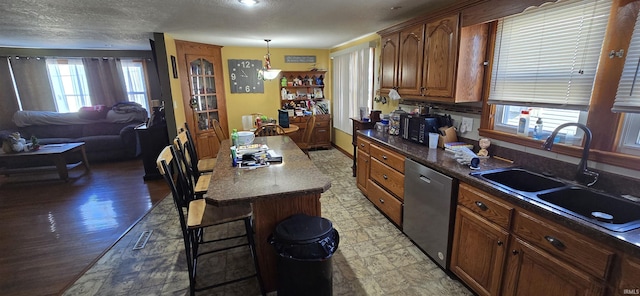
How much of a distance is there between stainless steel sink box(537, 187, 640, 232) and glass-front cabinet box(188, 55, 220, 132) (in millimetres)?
4861

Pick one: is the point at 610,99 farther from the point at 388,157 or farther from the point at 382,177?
the point at 382,177

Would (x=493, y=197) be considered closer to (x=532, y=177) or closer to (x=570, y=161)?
(x=532, y=177)

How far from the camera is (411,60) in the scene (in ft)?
8.93

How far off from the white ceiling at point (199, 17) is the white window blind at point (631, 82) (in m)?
1.36

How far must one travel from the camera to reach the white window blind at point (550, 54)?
61.5 inches

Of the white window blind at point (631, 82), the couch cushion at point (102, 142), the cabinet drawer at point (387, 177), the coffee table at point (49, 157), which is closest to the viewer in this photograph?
the white window blind at point (631, 82)

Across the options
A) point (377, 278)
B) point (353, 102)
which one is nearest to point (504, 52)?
point (377, 278)

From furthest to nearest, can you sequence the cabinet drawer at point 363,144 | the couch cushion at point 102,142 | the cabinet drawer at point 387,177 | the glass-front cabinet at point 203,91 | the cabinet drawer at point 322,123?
the cabinet drawer at point 322,123, the couch cushion at point 102,142, the glass-front cabinet at point 203,91, the cabinet drawer at point 363,144, the cabinet drawer at point 387,177

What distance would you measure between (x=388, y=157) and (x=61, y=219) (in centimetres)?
371

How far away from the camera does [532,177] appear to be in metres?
1.79

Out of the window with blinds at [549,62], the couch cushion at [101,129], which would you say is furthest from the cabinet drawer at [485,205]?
the couch cushion at [101,129]

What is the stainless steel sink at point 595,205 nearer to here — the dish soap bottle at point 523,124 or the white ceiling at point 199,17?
the dish soap bottle at point 523,124

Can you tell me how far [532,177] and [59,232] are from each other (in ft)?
14.1

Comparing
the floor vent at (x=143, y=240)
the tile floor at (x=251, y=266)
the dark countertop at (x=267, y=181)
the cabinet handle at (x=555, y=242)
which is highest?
the dark countertop at (x=267, y=181)
